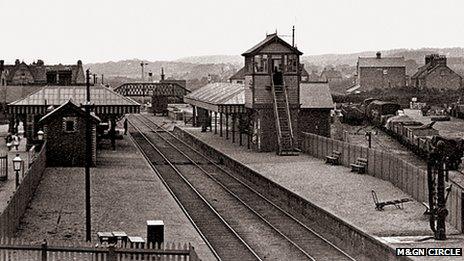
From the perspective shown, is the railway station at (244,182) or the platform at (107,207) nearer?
the railway station at (244,182)

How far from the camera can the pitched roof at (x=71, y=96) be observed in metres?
49.7

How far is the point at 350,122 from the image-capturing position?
6888 centimetres

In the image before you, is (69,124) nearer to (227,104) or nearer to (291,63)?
(227,104)

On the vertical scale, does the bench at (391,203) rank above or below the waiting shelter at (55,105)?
below

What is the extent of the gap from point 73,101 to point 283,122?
13.5m

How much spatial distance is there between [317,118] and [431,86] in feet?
229

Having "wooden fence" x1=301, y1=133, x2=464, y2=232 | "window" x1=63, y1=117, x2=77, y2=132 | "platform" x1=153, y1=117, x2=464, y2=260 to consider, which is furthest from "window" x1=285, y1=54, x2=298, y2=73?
"window" x1=63, y1=117, x2=77, y2=132

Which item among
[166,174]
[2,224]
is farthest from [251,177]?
[2,224]

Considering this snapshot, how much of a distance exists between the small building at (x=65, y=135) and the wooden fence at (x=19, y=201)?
5.41 m

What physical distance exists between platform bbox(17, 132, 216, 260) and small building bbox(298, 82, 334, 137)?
43.8 feet

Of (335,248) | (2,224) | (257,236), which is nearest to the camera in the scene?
(2,224)

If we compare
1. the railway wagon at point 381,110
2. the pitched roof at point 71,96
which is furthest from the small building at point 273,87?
the railway wagon at point 381,110

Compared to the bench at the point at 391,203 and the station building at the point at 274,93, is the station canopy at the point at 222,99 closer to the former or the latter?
the station building at the point at 274,93

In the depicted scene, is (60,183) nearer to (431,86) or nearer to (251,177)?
(251,177)
